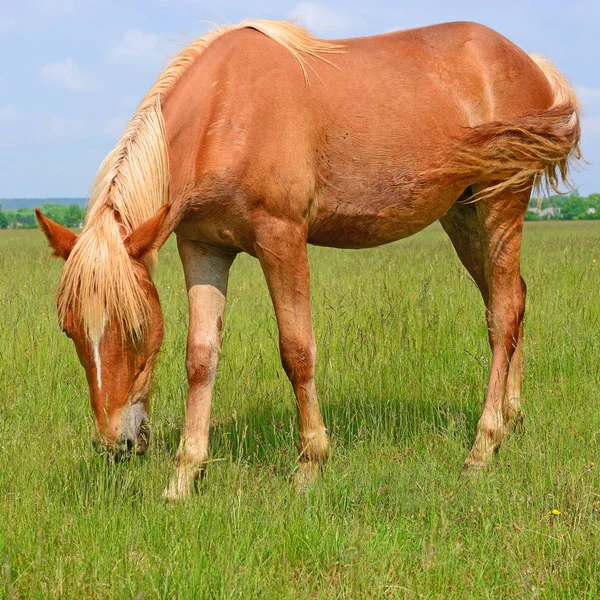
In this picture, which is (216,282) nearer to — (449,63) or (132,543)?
(132,543)

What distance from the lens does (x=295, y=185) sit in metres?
3.66

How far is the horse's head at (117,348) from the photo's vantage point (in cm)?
303

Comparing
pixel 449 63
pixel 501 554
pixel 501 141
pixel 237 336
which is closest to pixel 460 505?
pixel 501 554

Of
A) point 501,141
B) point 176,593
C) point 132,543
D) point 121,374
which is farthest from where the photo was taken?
point 501,141

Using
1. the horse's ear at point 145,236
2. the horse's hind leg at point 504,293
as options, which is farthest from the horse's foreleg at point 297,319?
the horse's hind leg at point 504,293

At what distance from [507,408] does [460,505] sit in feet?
4.78

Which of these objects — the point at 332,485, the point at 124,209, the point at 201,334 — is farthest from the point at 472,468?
the point at 124,209

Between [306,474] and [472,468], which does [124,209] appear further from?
[472,468]

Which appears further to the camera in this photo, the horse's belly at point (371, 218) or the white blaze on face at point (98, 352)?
the horse's belly at point (371, 218)

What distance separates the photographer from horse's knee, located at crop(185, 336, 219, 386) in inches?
152

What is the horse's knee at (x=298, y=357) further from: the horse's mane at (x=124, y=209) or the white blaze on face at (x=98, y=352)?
the white blaze on face at (x=98, y=352)

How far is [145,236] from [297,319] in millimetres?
974

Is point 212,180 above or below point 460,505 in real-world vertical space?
above

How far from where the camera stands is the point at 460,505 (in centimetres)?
323
